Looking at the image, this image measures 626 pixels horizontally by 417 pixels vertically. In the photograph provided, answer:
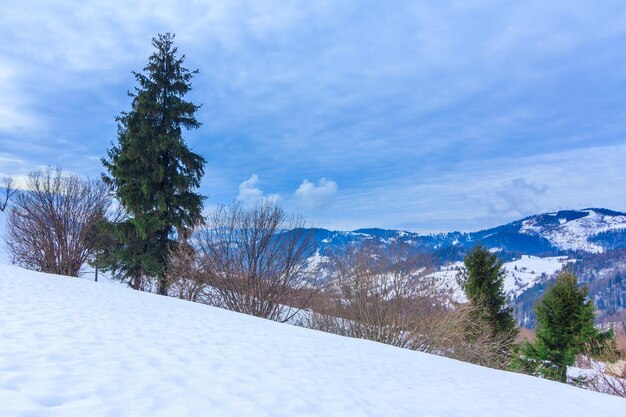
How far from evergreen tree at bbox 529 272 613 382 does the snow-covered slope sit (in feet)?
43.3

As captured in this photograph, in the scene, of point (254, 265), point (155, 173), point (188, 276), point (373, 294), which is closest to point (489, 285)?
point (373, 294)

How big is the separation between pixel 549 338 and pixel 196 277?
741 inches

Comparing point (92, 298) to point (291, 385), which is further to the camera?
point (92, 298)

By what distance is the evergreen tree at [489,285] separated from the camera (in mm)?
21359

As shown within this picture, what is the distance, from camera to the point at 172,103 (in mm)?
19859

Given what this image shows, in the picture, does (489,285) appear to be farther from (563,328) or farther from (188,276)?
(188,276)

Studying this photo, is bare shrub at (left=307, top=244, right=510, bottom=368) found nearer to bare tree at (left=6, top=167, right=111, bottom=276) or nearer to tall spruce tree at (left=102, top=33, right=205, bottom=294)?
tall spruce tree at (left=102, top=33, right=205, bottom=294)

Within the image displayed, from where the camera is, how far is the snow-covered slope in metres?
3.54

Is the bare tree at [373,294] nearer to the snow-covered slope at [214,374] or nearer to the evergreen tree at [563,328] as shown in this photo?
the snow-covered slope at [214,374]

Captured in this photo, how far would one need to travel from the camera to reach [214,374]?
15.4 ft

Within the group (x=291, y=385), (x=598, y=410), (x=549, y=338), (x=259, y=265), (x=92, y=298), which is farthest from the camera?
(x=549, y=338)

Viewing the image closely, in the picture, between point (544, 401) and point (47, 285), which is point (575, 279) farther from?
point (47, 285)

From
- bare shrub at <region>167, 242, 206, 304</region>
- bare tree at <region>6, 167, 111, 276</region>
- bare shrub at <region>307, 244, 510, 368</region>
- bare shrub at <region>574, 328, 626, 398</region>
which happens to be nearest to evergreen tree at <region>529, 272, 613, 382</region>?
bare shrub at <region>574, 328, 626, 398</region>

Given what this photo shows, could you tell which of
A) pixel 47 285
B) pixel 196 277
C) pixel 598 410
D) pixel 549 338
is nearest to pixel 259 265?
pixel 196 277
